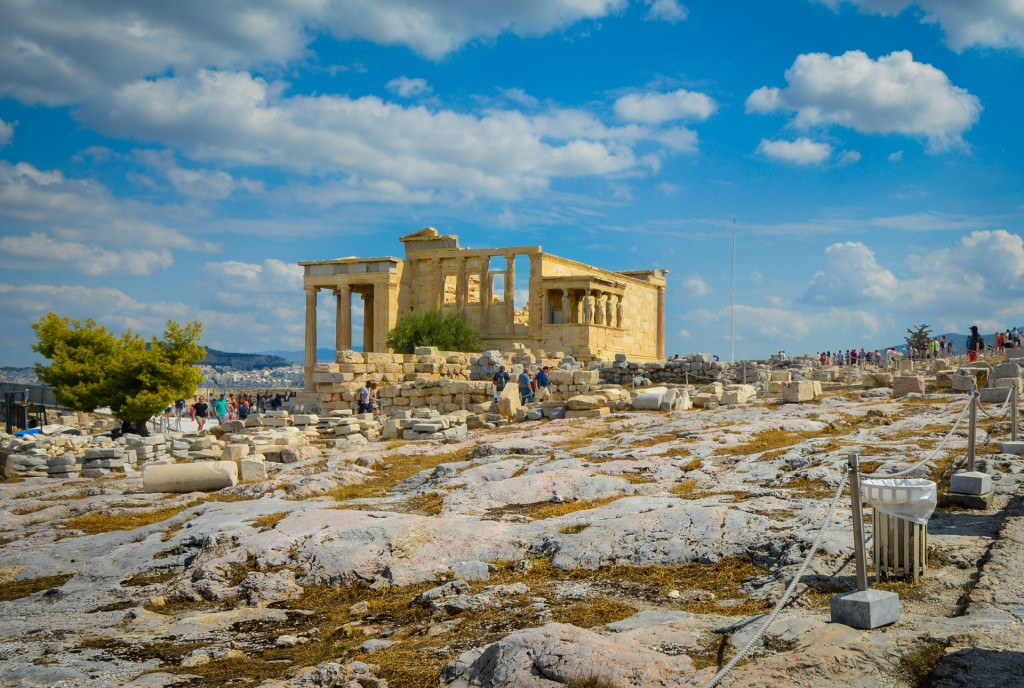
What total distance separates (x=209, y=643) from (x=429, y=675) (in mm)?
2374

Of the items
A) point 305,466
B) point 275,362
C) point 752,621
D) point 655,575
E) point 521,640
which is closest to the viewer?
point 521,640

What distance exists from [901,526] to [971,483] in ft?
8.45

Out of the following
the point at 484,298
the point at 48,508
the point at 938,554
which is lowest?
the point at 48,508

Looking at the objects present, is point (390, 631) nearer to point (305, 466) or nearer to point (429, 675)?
point (429, 675)

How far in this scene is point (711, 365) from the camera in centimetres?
3269

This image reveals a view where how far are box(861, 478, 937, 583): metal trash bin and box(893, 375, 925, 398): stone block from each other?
50.4 ft

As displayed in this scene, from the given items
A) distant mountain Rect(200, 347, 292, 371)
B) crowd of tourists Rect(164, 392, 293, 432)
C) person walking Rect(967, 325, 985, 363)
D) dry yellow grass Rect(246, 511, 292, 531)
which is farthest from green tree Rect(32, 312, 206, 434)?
distant mountain Rect(200, 347, 292, 371)

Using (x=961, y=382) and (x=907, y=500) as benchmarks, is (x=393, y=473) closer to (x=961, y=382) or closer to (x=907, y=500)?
(x=907, y=500)

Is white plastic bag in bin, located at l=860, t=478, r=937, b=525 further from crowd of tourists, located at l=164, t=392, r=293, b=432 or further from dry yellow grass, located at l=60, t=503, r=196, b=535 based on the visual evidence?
A: crowd of tourists, located at l=164, t=392, r=293, b=432

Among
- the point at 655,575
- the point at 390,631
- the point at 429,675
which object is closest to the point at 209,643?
the point at 390,631

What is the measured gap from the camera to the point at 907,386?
20625mm

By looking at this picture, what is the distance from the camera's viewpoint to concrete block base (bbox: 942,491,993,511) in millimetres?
8211

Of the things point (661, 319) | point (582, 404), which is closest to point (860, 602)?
point (582, 404)

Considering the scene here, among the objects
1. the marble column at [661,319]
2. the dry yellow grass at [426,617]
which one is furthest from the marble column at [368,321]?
the dry yellow grass at [426,617]
